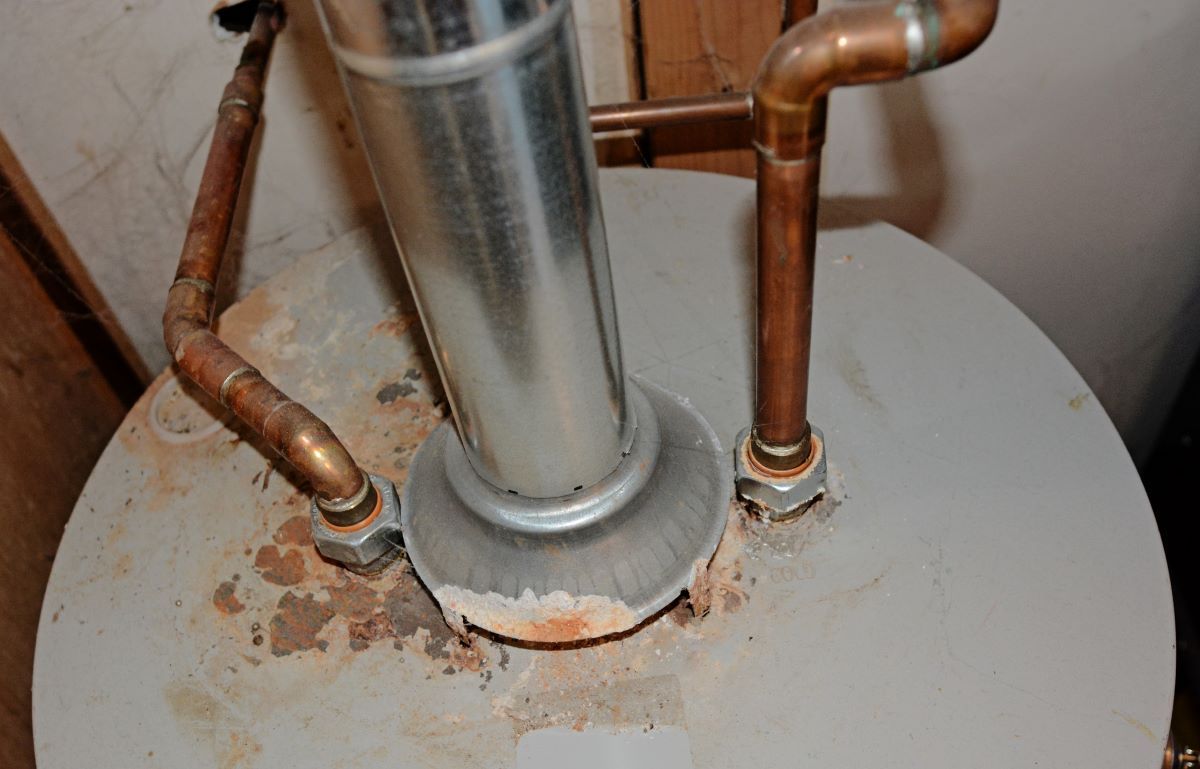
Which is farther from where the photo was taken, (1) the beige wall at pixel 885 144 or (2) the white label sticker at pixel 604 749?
(1) the beige wall at pixel 885 144

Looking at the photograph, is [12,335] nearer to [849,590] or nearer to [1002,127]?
[849,590]

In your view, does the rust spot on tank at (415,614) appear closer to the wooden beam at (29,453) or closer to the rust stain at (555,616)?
the rust stain at (555,616)

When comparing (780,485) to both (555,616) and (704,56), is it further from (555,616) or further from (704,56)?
(704,56)

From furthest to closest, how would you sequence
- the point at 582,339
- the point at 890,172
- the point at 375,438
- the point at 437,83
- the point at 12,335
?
the point at 890,172 → the point at 12,335 → the point at 375,438 → the point at 582,339 → the point at 437,83

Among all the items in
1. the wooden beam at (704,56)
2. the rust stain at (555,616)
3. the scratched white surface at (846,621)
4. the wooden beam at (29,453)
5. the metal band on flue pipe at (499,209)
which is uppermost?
the metal band on flue pipe at (499,209)

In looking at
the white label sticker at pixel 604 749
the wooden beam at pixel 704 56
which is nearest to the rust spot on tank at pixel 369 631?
the white label sticker at pixel 604 749

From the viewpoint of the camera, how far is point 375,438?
0.77 metres

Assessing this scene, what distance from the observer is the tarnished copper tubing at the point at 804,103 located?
18.2 inches

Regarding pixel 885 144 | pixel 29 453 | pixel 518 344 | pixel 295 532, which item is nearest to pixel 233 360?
pixel 295 532

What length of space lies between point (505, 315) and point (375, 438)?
0.31 meters

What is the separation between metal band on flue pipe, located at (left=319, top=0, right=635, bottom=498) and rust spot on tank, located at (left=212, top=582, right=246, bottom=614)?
0.76ft

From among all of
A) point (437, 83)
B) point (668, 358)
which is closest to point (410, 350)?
point (668, 358)

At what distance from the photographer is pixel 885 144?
1.09 meters

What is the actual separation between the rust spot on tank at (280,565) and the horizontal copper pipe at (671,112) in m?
0.42
